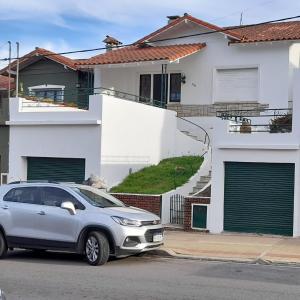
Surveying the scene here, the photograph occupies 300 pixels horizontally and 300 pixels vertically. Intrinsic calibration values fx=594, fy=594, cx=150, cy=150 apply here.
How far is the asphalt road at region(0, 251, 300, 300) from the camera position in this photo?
361 inches

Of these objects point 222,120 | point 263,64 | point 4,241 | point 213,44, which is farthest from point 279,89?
point 4,241

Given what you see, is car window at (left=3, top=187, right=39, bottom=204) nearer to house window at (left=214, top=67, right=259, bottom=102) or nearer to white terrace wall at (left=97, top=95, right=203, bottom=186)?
white terrace wall at (left=97, top=95, right=203, bottom=186)

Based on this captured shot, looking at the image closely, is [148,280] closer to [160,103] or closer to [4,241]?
[4,241]

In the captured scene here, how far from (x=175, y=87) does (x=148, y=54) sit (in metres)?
2.35

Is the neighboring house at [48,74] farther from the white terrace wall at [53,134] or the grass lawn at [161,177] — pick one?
the grass lawn at [161,177]

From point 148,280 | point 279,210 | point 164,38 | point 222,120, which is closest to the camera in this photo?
point 148,280

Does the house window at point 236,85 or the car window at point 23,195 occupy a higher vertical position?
the house window at point 236,85

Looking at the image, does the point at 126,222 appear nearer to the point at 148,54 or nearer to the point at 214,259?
the point at 214,259

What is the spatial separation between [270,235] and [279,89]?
907cm

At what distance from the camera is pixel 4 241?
13.2 meters

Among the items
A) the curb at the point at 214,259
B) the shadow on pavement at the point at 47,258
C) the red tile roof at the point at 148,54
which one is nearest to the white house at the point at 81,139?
the red tile roof at the point at 148,54

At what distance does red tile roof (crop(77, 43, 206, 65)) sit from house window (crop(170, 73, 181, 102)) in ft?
4.49

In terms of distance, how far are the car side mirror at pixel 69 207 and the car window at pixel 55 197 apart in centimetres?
20

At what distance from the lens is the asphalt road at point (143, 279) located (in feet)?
30.1
